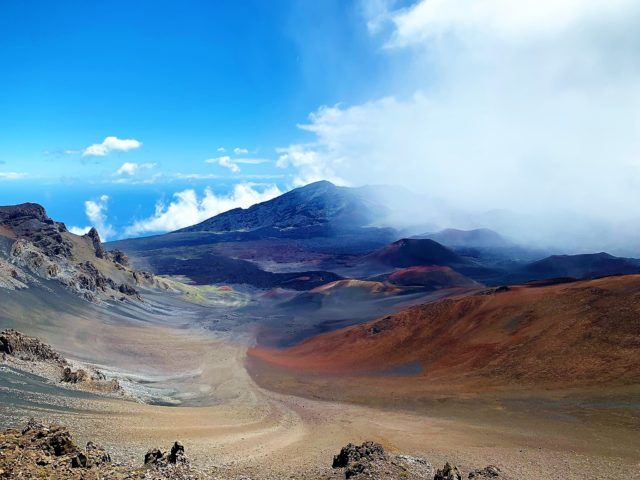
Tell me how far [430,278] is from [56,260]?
68957 mm

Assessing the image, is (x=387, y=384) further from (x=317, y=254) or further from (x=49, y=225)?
(x=317, y=254)

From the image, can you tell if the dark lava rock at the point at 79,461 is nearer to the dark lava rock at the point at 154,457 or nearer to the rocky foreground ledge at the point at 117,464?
the rocky foreground ledge at the point at 117,464

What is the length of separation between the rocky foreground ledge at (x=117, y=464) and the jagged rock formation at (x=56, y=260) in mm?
45386

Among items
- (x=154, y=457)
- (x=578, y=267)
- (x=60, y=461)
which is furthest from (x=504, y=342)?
(x=578, y=267)

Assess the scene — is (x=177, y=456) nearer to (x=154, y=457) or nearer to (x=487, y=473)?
(x=154, y=457)

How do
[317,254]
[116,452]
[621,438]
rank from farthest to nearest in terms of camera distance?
[317,254] < [621,438] < [116,452]

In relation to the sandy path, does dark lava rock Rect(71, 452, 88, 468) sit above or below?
above

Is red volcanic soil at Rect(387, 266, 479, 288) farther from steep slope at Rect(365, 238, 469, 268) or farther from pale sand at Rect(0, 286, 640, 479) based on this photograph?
pale sand at Rect(0, 286, 640, 479)

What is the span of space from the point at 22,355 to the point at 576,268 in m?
112

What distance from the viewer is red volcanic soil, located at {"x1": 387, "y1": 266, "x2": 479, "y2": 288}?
9912 cm

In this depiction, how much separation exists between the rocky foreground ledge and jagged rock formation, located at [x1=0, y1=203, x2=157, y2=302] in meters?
45.4

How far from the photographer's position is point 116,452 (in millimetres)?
20328

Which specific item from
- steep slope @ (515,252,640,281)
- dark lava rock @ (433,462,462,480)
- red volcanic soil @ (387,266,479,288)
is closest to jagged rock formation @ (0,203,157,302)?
red volcanic soil @ (387,266,479,288)

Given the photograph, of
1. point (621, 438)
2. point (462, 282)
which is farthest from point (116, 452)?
point (462, 282)
